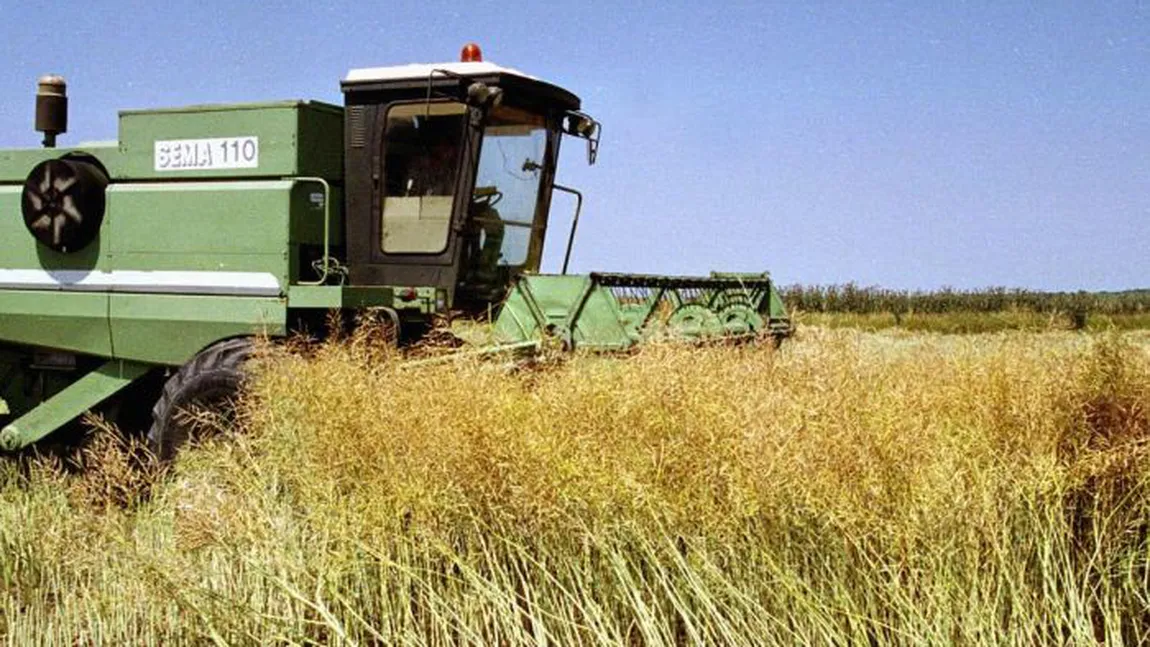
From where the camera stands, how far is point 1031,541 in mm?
3541

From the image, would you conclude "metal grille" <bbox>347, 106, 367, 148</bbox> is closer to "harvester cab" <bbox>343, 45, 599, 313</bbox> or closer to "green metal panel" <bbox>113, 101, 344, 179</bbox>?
"harvester cab" <bbox>343, 45, 599, 313</bbox>

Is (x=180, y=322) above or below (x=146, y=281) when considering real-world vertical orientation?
below

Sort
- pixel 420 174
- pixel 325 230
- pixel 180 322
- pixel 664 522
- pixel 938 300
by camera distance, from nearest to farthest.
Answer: pixel 664 522, pixel 420 174, pixel 325 230, pixel 180 322, pixel 938 300

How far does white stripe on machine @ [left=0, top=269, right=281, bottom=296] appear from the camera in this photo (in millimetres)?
6477

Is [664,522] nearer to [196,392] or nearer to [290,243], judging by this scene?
[196,392]

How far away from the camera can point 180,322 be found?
6.61 m

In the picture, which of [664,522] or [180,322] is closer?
[664,522]

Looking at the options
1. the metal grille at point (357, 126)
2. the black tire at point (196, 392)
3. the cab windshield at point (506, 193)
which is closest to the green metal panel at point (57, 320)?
the black tire at point (196, 392)

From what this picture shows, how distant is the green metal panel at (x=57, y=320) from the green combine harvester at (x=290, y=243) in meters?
0.01

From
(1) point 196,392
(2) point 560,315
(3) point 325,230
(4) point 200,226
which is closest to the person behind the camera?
(1) point 196,392

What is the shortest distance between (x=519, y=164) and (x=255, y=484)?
3010 mm

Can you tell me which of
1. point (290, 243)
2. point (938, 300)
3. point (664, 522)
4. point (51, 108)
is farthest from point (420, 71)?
point (938, 300)

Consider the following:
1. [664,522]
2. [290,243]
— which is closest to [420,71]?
[290,243]

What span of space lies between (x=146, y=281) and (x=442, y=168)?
1.91 metres
